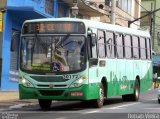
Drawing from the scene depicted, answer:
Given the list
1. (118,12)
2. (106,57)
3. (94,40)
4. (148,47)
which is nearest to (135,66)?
(148,47)

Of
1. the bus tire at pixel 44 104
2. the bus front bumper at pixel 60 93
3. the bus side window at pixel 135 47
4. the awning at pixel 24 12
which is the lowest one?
the bus tire at pixel 44 104

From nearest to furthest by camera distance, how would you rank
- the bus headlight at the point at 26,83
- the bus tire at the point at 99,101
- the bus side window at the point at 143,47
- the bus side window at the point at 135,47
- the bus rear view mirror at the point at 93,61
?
the bus headlight at the point at 26,83 → the bus rear view mirror at the point at 93,61 → the bus tire at the point at 99,101 → the bus side window at the point at 135,47 → the bus side window at the point at 143,47

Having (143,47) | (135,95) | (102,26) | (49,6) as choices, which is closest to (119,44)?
(102,26)

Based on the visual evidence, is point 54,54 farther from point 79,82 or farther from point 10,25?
point 10,25

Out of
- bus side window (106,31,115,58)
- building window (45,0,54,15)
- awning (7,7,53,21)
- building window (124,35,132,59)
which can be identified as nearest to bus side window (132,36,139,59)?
building window (124,35,132,59)

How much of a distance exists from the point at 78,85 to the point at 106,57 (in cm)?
263

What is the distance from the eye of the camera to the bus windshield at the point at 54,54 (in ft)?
63.4

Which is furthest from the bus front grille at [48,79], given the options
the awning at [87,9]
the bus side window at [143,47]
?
the awning at [87,9]

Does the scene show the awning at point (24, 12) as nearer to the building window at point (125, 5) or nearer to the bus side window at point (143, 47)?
the bus side window at point (143, 47)

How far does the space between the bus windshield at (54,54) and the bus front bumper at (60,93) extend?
67 cm

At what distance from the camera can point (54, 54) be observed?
19.5m

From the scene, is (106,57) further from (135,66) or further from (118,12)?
(118,12)

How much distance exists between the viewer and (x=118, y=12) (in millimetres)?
54438

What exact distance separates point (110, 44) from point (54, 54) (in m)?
3.37
